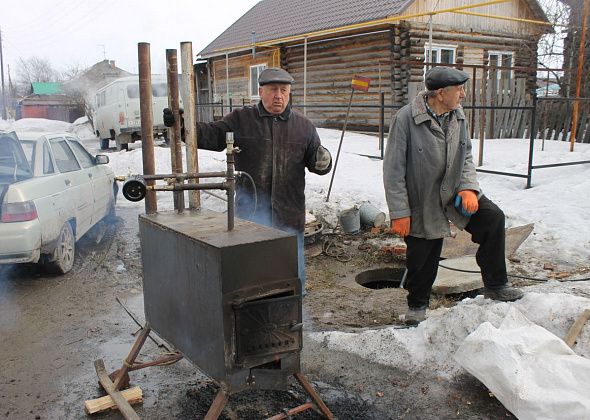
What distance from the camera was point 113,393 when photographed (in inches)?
119

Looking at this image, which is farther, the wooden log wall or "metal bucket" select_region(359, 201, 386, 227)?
the wooden log wall

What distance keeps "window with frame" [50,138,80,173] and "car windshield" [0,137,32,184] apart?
46 centimetres

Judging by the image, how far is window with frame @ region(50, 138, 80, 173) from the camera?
583cm

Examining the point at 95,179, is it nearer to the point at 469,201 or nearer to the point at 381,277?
the point at 381,277

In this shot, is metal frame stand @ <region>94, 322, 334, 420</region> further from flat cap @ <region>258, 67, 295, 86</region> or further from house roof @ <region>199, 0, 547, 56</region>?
house roof @ <region>199, 0, 547, 56</region>

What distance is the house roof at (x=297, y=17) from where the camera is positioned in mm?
15812

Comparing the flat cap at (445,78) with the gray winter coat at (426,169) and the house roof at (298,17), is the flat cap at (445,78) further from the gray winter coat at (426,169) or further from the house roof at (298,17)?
the house roof at (298,17)

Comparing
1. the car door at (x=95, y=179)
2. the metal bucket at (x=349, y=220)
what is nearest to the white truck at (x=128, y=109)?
the car door at (x=95, y=179)

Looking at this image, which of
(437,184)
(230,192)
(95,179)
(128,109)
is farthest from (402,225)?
(128,109)

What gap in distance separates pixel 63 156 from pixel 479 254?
467cm

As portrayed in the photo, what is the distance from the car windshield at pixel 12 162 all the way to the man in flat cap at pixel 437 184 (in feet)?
11.8

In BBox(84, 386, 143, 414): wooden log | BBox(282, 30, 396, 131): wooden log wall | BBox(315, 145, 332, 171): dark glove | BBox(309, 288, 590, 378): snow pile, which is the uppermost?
BBox(282, 30, 396, 131): wooden log wall

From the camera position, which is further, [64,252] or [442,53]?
[442,53]

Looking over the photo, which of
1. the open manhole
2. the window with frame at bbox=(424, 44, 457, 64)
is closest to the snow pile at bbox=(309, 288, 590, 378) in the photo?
the open manhole
